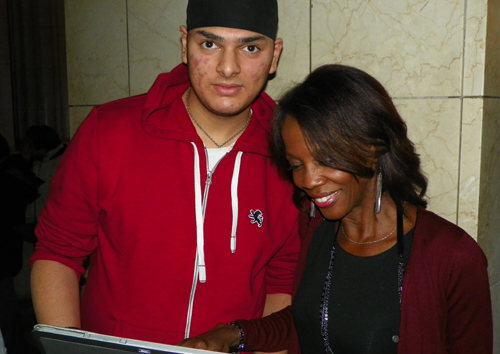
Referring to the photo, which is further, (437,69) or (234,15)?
(437,69)

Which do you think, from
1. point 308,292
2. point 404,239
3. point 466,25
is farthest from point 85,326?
point 466,25

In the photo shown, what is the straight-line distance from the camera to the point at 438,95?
7.31 feet

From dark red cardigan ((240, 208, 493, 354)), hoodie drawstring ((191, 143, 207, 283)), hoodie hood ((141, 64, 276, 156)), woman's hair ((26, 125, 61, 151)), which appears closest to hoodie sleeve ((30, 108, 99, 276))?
hoodie hood ((141, 64, 276, 156))

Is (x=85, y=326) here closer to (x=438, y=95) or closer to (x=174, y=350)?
(x=174, y=350)

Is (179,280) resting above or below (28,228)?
above

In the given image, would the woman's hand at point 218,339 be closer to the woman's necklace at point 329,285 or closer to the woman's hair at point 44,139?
the woman's necklace at point 329,285

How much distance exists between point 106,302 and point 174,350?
1.16 m

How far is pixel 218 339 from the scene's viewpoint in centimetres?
190

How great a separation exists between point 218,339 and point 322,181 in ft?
2.16

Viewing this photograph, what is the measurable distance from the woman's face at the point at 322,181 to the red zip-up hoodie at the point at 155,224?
28 cm

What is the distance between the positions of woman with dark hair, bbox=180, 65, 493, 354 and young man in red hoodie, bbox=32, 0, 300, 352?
19 cm

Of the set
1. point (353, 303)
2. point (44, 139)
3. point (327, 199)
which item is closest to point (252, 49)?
point (327, 199)

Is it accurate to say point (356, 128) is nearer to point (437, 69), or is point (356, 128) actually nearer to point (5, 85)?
point (437, 69)

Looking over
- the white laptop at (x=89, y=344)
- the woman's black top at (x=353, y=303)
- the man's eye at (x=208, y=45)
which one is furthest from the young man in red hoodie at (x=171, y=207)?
the white laptop at (x=89, y=344)
